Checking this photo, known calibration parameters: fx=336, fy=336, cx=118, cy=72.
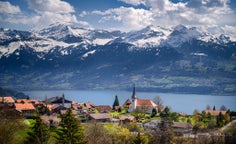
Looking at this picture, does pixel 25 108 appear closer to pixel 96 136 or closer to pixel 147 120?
pixel 147 120

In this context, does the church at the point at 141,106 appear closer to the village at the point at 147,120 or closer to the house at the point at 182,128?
the village at the point at 147,120

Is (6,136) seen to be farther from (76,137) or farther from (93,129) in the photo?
(93,129)

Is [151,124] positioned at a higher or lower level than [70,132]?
lower

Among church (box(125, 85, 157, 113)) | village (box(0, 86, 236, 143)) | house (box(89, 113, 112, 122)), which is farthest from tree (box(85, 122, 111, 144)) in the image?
church (box(125, 85, 157, 113))

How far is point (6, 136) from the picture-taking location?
38.5 m

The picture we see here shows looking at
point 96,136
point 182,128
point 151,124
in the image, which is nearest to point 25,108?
point 151,124

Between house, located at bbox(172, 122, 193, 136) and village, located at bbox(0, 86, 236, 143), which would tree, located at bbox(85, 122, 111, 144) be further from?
house, located at bbox(172, 122, 193, 136)

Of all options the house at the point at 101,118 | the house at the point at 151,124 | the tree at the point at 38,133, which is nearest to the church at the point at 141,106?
the house at the point at 101,118

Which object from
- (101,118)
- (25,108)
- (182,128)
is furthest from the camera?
(25,108)

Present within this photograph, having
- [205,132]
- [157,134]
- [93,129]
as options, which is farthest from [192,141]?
[93,129]

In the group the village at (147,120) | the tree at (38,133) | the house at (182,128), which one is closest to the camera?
the tree at (38,133)

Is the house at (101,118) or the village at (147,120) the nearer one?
the village at (147,120)

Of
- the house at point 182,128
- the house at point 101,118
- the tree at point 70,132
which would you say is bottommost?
the house at point 182,128

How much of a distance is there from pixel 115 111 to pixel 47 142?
59.0 meters
